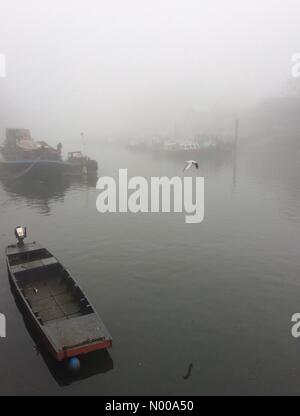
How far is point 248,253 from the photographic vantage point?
32312 mm

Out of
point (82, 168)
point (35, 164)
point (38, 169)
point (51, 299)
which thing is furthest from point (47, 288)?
point (82, 168)

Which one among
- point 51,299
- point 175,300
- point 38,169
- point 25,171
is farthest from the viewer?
point 25,171

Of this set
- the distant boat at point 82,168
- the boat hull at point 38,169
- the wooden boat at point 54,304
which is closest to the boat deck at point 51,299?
the wooden boat at point 54,304

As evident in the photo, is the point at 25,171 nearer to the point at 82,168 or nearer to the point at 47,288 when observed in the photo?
the point at 82,168

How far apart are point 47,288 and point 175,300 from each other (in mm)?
8508

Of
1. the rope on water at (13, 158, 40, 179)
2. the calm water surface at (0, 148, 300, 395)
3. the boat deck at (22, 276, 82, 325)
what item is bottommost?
the calm water surface at (0, 148, 300, 395)

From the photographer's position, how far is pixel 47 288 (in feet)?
76.3

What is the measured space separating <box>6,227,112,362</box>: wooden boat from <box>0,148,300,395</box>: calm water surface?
143cm

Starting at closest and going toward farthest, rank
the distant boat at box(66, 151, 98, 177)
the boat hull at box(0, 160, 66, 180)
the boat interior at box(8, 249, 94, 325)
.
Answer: the boat interior at box(8, 249, 94, 325), the boat hull at box(0, 160, 66, 180), the distant boat at box(66, 151, 98, 177)

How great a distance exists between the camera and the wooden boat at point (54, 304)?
1672cm

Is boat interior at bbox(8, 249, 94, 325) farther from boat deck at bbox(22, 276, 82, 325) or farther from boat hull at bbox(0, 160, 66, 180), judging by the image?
boat hull at bbox(0, 160, 66, 180)

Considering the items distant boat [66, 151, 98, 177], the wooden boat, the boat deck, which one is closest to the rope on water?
distant boat [66, 151, 98, 177]

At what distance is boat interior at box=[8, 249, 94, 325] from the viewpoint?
20.1 meters
